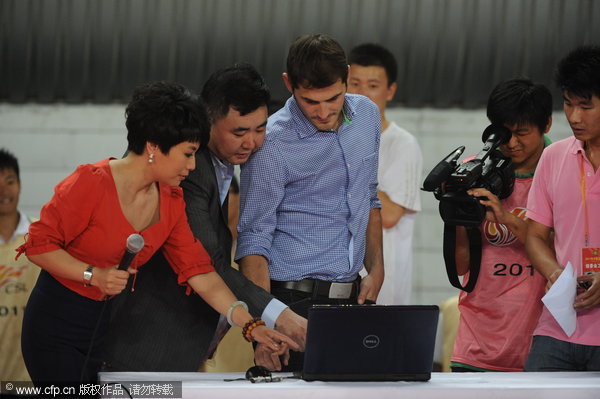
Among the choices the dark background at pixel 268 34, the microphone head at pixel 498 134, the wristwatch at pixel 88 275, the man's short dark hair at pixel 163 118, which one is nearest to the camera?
the wristwatch at pixel 88 275

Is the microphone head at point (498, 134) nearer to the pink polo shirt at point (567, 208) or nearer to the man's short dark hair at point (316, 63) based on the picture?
the pink polo shirt at point (567, 208)

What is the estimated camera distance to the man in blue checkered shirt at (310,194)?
253 cm

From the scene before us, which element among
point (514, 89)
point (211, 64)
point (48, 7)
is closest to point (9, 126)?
point (48, 7)

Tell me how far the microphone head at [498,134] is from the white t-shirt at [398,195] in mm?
905

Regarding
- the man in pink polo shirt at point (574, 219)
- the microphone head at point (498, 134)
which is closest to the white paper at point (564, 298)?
the man in pink polo shirt at point (574, 219)

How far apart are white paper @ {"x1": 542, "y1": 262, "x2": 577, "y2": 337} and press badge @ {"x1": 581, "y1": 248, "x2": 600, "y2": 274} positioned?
0.07m

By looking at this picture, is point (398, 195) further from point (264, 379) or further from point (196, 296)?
point (264, 379)

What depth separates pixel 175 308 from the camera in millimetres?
2465

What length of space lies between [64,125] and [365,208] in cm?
243

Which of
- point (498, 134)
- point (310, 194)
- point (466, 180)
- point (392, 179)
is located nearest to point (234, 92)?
point (310, 194)

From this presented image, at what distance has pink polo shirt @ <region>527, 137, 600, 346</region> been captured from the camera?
2.54 meters

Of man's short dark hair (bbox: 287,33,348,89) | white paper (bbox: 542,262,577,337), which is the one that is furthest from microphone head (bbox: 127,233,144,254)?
white paper (bbox: 542,262,577,337)

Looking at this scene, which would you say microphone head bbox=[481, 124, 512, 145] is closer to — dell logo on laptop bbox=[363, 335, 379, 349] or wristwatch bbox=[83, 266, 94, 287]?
dell logo on laptop bbox=[363, 335, 379, 349]

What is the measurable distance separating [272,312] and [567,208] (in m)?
0.91
